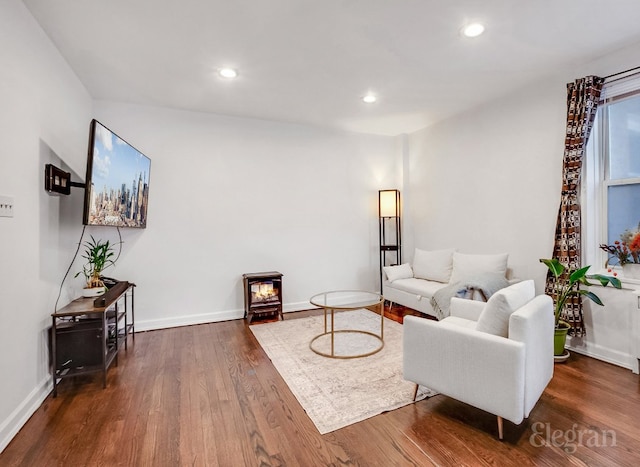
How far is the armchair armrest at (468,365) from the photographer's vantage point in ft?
5.76

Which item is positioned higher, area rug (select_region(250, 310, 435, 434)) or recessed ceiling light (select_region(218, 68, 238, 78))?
recessed ceiling light (select_region(218, 68, 238, 78))

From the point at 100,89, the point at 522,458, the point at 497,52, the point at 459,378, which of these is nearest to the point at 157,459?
the point at 459,378

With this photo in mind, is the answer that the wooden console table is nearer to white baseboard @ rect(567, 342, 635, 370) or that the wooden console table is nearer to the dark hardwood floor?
the dark hardwood floor

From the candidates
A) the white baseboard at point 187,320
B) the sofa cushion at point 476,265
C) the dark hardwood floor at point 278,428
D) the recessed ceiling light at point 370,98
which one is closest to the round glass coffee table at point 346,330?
the dark hardwood floor at point 278,428

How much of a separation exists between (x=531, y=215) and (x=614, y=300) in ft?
3.46

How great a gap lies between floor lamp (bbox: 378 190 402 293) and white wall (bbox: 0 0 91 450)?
12.9ft

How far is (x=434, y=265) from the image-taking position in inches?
169

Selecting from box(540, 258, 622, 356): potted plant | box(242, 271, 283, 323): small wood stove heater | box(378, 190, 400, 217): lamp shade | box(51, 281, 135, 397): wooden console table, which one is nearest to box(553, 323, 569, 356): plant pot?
box(540, 258, 622, 356): potted plant

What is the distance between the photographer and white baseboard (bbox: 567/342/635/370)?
2.74 metres

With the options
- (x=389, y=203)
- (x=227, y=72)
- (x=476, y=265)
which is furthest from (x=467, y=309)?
(x=227, y=72)

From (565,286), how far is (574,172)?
1043 millimetres

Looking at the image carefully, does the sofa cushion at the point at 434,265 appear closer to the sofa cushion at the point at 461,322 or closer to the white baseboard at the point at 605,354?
the white baseboard at the point at 605,354

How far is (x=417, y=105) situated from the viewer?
402 cm

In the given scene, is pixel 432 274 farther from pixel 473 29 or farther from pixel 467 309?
pixel 473 29
